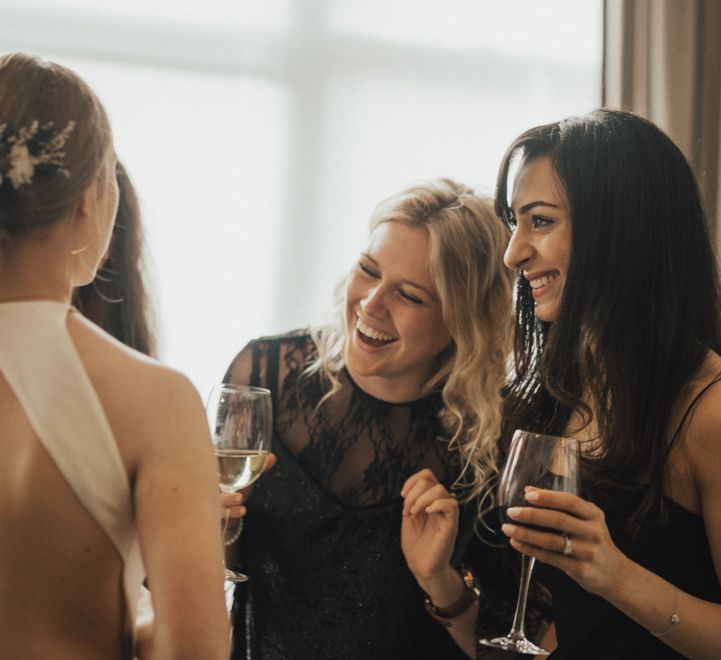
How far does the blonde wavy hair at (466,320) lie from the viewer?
2254 millimetres

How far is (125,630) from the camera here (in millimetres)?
1071

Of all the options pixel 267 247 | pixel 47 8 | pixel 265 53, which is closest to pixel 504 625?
pixel 267 247

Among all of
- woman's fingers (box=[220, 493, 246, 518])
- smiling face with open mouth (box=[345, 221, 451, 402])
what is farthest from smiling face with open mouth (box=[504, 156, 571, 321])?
woman's fingers (box=[220, 493, 246, 518])

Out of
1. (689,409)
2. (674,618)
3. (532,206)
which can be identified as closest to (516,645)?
(674,618)

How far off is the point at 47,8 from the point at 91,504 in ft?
9.15

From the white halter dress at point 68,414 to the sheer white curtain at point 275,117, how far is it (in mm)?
2318

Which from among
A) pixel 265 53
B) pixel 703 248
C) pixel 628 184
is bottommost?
pixel 703 248

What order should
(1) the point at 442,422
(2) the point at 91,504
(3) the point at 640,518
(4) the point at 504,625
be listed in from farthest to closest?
1. (1) the point at 442,422
2. (4) the point at 504,625
3. (3) the point at 640,518
4. (2) the point at 91,504

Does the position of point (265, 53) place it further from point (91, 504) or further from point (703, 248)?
point (91, 504)

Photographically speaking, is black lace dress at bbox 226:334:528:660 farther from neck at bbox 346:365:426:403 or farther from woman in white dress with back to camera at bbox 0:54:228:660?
woman in white dress with back to camera at bbox 0:54:228:660

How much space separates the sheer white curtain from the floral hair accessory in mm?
2315

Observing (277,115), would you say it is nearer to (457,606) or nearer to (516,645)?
(457,606)

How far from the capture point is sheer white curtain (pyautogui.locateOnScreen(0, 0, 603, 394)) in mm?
3391

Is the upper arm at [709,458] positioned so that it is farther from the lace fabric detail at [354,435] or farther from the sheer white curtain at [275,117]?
the sheer white curtain at [275,117]
